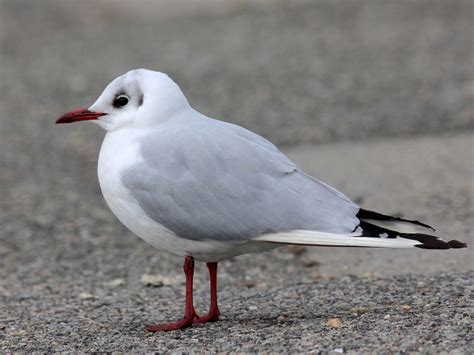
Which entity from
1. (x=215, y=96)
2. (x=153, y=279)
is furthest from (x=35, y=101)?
(x=153, y=279)

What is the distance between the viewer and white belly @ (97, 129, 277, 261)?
391 centimetres

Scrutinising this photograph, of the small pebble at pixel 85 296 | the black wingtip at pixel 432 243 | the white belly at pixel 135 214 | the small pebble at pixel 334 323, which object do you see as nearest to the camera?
the black wingtip at pixel 432 243

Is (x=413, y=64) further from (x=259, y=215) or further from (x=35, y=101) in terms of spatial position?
(x=259, y=215)

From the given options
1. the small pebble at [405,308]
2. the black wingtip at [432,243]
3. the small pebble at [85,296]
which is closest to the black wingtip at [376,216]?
the black wingtip at [432,243]

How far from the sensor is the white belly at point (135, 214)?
12.8 ft

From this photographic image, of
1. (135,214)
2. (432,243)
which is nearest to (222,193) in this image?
(135,214)

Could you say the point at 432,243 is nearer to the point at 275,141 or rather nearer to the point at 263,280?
the point at 263,280

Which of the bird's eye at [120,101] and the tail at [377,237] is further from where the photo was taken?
the bird's eye at [120,101]

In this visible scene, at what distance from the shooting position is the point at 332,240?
3.68 meters

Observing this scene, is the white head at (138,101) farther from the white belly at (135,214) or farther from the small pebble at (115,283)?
the small pebble at (115,283)

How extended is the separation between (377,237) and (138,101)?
122cm

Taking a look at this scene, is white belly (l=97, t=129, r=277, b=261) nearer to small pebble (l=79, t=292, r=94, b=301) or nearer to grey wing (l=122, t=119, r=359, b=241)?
grey wing (l=122, t=119, r=359, b=241)

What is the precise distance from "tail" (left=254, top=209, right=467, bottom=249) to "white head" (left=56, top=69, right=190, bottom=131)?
0.73 m

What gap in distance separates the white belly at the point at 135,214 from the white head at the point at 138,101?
8 cm
